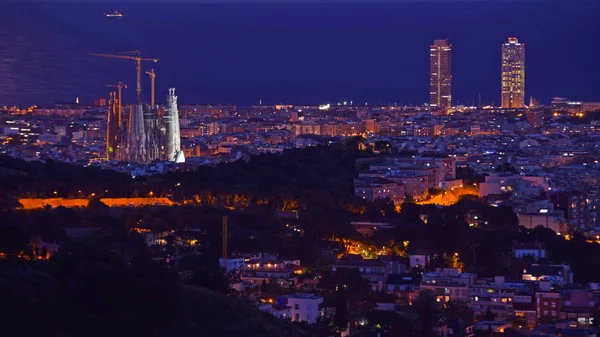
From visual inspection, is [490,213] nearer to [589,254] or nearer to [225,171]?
[589,254]

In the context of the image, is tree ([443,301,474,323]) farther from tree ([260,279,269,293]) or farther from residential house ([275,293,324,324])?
tree ([260,279,269,293])

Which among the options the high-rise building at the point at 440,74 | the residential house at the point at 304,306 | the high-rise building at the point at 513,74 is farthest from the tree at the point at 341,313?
the high-rise building at the point at 440,74

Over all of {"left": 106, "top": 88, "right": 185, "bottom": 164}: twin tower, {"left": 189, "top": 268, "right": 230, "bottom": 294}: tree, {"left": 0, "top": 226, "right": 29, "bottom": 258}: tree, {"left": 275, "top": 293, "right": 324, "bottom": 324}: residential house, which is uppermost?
{"left": 106, "top": 88, "right": 185, "bottom": 164}: twin tower

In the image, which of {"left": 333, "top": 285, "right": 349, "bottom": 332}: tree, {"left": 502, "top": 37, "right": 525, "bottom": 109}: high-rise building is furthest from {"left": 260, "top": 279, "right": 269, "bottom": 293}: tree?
{"left": 502, "top": 37, "right": 525, "bottom": 109}: high-rise building

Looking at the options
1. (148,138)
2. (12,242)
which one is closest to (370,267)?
(12,242)

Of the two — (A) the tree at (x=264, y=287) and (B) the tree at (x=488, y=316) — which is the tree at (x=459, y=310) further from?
(A) the tree at (x=264, y=287)

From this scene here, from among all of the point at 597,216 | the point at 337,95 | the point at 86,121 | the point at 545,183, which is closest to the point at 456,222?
the point at 597,216
